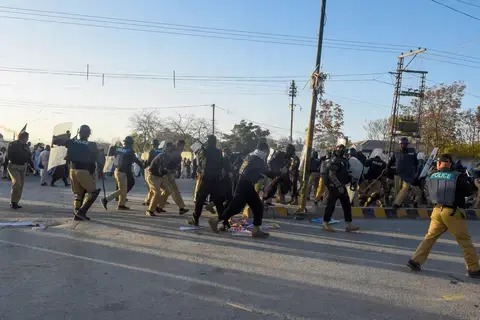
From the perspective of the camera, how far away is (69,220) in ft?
27.8

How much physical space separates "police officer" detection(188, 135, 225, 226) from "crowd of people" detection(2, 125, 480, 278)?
0.02 meters

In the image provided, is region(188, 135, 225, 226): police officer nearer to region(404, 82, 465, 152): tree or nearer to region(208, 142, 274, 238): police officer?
region(208, 142, 274, 238): police officer

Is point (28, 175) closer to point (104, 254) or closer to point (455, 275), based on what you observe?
point (104, 254)

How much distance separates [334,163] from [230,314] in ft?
15.3

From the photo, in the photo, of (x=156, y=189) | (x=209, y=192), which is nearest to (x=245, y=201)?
(x=209, y=192)

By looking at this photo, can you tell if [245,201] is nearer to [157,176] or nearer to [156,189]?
[156,189]

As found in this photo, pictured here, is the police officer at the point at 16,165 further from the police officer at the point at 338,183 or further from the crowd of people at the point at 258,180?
the police officer at the point at 338,183

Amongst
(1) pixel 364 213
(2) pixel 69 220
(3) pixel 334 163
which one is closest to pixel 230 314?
(3) pixel 334 163

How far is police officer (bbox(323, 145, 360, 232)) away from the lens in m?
7.99

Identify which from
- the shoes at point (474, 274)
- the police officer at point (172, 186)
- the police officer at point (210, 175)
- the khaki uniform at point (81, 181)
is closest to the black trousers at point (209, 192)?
the police officer at point (210, 175)

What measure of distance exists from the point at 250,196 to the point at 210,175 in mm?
887

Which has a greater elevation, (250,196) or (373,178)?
(373,178)

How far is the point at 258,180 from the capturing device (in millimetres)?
8266

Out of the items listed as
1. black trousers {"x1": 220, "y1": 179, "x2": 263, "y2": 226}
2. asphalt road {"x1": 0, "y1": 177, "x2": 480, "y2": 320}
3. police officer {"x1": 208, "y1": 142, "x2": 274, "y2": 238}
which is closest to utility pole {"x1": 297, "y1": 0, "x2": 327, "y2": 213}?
asphalt road {"x1": 0, "y1": 177, "x2": 480, "y2": 320}
